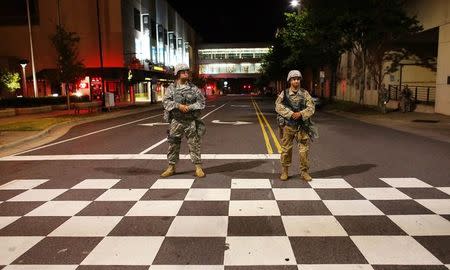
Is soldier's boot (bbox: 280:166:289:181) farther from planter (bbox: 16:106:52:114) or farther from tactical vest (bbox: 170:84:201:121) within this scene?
planter (bbox: 16:106:52:114)

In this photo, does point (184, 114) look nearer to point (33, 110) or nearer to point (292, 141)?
point (292, 141)

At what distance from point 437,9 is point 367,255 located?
22.5m

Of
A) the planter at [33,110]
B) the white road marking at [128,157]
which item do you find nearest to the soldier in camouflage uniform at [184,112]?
the white road marking at [128,157]

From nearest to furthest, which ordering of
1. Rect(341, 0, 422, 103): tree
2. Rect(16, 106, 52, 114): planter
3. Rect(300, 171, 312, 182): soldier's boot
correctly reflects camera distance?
Rect(300, 171, 312, 182): soldier's boot → Rect(341, 0, 422, 103): tree → Rect(16, 106, 52, 114): planter

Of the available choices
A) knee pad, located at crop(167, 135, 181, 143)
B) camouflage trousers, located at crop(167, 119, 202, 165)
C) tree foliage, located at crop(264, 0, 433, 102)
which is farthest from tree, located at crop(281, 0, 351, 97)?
knee pad, located at crop(167, 135, 181, 143)

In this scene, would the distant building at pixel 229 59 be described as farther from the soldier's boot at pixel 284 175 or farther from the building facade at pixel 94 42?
the soldier's boot at pixel 284 175

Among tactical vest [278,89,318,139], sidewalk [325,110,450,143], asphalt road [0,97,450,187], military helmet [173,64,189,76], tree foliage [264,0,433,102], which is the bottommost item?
sidewalk [325,110,450,143]

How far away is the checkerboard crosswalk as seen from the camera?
3.91m

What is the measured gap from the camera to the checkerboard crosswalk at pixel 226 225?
154 inches

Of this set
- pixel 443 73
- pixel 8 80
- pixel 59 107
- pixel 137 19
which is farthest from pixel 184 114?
pixel 137 19

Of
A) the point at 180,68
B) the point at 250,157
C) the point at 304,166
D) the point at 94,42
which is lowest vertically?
the point at 250,157

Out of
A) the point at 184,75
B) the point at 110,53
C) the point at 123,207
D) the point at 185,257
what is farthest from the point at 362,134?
the point at 110,53

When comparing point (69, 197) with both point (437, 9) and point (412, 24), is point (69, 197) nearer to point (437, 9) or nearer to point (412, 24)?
point (437, 9)

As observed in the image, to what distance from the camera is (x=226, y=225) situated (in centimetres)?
487
